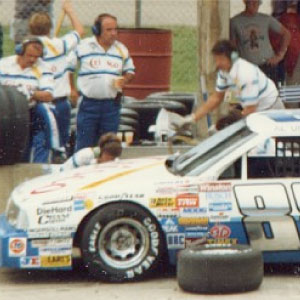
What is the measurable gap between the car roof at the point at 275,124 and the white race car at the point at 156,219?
243 mm

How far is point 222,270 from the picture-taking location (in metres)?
9.19

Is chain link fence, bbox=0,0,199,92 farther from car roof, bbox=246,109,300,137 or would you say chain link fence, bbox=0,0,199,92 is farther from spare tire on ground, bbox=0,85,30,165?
car roof, bbox=246,109,300,137

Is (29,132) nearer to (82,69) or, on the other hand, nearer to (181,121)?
(82,69)

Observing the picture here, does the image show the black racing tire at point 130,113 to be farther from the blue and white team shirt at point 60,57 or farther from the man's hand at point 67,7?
the man's hand at point 67,7

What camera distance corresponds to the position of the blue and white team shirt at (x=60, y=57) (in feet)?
44.2

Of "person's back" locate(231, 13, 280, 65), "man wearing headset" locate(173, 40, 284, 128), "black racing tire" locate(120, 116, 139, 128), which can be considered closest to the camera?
"man wearing headset" locate(173, 40, 284, 128)

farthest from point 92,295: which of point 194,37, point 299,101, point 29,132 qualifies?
point 194,37

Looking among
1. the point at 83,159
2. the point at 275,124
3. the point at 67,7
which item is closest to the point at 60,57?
the point at 67,7

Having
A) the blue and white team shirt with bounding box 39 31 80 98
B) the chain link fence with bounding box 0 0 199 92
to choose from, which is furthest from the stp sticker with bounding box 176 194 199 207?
the chain link fence with bounding box 0 0 199 92

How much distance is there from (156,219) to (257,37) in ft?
16.2

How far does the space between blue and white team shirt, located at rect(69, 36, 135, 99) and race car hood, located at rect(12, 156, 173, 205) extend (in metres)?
2.75

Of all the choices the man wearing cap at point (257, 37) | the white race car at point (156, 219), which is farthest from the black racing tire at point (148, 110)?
the white race car at point (156, 219)

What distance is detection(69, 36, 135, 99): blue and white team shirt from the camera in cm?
1341

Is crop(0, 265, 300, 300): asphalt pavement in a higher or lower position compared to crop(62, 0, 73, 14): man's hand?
lower
